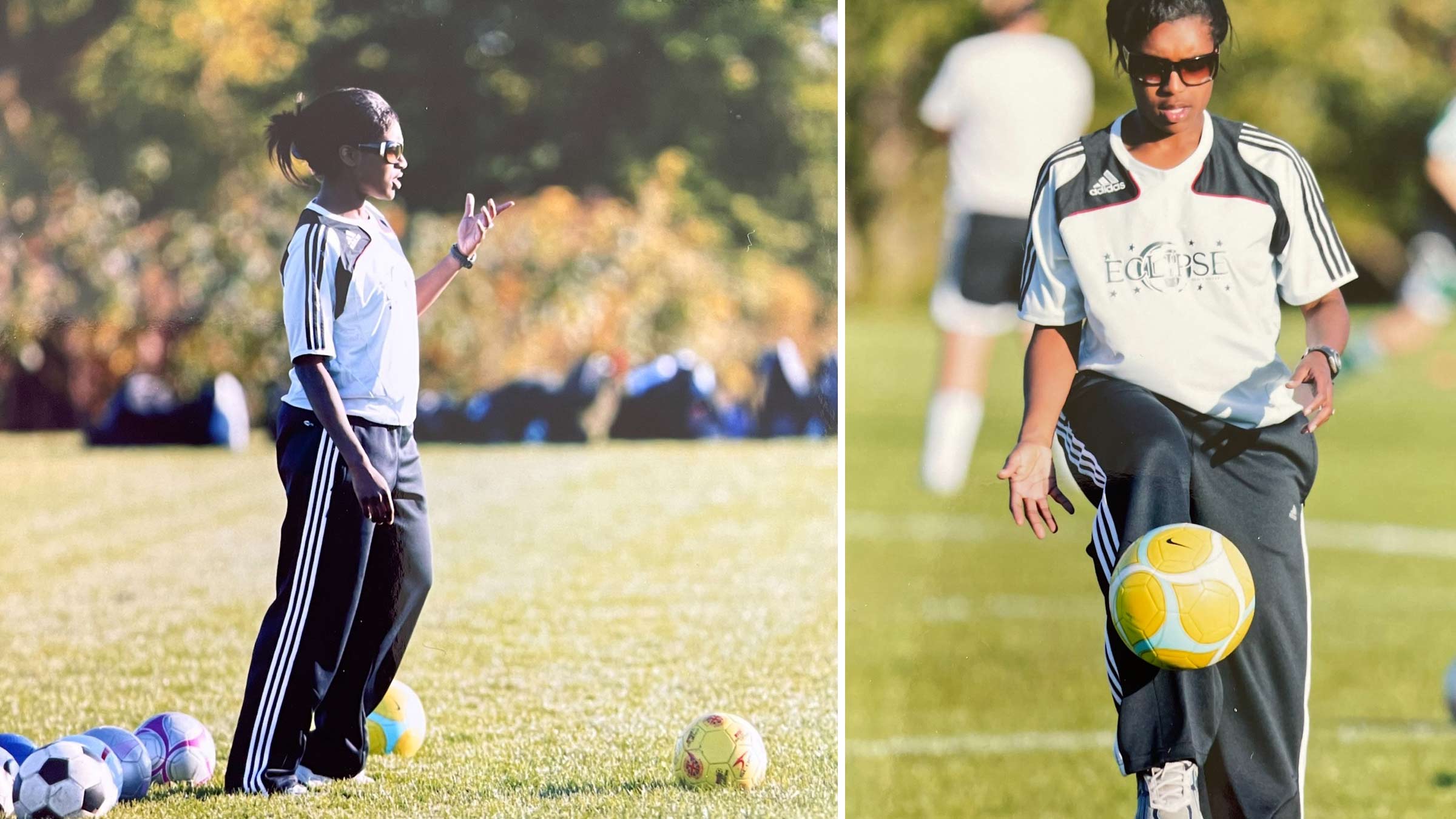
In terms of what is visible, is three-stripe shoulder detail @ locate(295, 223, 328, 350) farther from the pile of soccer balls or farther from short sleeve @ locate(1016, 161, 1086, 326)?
short sleeve @ locate(1016, 161, 1086, 326)

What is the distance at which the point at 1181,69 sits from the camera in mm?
4016

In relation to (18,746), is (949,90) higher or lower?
higher

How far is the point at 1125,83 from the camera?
416cm

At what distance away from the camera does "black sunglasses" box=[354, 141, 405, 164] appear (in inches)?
181

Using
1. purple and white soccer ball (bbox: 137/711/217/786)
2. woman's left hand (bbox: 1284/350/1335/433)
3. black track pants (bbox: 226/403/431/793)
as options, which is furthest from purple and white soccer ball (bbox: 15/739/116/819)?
woman's left hand (bbox: 1284/350/1335/433)

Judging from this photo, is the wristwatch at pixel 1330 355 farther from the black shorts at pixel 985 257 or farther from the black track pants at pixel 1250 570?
the black shorts at pixel 985 257

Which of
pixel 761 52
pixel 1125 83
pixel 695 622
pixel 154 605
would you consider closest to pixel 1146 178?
pixel 1125 83

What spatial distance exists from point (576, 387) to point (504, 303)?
65cm

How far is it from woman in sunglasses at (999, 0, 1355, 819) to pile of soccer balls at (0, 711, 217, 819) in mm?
2730

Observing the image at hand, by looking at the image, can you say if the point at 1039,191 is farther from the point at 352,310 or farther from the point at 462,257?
the point at 352,310

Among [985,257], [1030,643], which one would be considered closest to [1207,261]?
[985,257]

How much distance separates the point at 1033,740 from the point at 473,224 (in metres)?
3.19

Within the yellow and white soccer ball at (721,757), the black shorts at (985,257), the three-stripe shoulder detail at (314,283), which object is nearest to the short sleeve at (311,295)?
the three-stripe shoulder detail at (314,283)

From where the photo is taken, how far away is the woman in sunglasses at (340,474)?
448 cm
